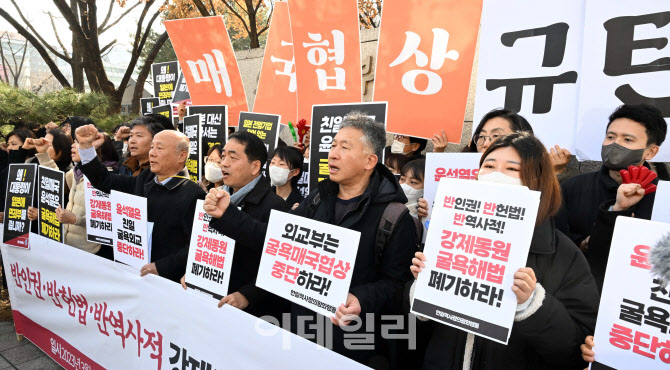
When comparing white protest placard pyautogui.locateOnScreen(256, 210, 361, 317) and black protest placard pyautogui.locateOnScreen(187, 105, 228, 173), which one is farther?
black protest placard pyautogui.locateOnScreen(187, 105, 228, 173)

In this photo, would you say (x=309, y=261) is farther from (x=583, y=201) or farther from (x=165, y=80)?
(x=165, y=80)

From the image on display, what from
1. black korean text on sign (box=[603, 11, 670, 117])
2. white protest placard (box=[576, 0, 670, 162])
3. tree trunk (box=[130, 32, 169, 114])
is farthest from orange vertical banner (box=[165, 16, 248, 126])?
tree trunk (box=[130, 32, 169, 114])

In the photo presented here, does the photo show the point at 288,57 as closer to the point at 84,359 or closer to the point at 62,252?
the point at 62,252

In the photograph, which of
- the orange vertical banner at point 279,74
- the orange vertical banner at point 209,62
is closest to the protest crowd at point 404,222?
the orange vertical banner at point 279,74

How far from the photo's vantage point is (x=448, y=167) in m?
2.87

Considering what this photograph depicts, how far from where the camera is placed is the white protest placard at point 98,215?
3327 millimetres

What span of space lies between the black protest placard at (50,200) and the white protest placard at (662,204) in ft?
13.0

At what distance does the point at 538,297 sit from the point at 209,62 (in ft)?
16.5

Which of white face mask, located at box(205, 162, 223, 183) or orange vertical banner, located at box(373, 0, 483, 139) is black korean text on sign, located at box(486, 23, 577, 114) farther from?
white face mask, located at box(205, 162, 223, 183)

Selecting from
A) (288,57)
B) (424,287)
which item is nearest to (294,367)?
(424,287)

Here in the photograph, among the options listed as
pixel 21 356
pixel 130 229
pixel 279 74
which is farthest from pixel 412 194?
pixel 21 356

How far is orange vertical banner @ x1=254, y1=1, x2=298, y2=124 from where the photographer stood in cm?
532

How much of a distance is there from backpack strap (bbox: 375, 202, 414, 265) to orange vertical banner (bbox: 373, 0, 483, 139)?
5.29 feet

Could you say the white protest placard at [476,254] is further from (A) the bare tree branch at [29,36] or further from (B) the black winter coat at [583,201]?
(A) the bare tree branch at [29,36]
